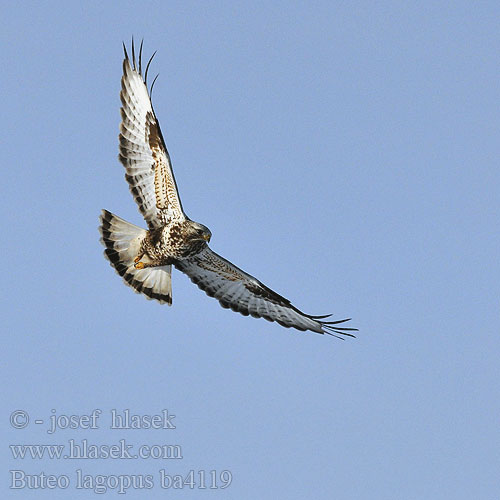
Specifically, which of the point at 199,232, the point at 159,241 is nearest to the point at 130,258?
the point at 159,241

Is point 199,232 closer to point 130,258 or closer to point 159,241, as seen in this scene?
point 159,241

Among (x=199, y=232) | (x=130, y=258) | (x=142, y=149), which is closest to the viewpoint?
(x=199, y=232)

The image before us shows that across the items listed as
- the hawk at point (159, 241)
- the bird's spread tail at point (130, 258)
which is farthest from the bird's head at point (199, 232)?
the bird's spread tail at point (130, 258)

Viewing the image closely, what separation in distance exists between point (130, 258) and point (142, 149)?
191 cm

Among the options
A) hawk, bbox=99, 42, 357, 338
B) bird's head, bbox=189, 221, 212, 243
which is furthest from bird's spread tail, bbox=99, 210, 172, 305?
bird's head, bbox=189, 221, 212, 243

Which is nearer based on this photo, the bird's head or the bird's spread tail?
the bird's head

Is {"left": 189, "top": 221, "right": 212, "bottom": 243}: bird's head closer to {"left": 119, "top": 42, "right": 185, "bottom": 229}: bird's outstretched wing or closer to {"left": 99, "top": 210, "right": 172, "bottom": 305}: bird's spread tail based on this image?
{"left": 119, "top": 42, "right": 185, "bottom": 229}: bird's outstretched wing

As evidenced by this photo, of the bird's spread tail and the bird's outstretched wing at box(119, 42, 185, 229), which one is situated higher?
the bird's outstretched wing at box(119, 42, 185, 229)

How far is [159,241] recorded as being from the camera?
16.5m

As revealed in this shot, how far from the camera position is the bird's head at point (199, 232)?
1591 cm

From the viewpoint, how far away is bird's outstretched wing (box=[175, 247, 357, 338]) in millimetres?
16859

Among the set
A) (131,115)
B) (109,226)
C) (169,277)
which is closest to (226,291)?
(169,277)

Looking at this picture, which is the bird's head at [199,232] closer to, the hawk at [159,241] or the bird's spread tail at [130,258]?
the hawk at [159,241]

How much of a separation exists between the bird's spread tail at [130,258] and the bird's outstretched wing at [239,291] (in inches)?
16.4
